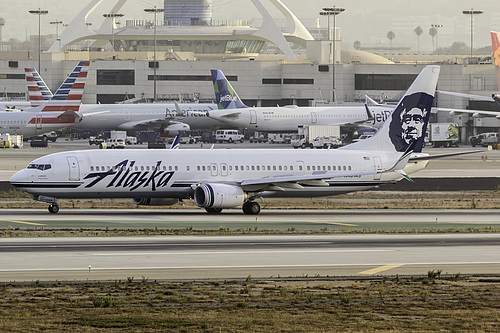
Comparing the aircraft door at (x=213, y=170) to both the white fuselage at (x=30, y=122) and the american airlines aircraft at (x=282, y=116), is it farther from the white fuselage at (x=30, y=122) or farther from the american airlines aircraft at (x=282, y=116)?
the american airlines aircraft at (x=282, y=116)

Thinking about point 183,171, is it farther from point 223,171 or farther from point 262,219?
point 262,219

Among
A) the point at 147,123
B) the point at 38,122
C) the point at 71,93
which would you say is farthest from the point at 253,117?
the point at 38,122

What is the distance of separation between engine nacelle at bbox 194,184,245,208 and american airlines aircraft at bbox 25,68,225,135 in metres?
89.3

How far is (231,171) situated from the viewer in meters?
54.6

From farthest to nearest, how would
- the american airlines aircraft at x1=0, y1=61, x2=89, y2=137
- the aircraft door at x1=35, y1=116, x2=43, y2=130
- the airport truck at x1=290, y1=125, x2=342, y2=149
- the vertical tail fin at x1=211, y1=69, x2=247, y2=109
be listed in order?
1. the vertical tail fin at x1=211, y1=69, x2=247, y2=109
2. the airport truck at x1=290, y1=125, x2=342, y2=149
3. the aircraft door at x1=35, y1=116, x2=43, y2=130
4. the american airlines aircraft at x1=0, y1=61, x2=89, y2=137

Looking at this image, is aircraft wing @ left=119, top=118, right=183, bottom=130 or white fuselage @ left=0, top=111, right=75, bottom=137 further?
aircraft wing @ left=119, top=118, right=183, bottom=130

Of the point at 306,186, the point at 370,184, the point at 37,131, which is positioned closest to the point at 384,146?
the point at 370,184

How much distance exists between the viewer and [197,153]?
5494cm

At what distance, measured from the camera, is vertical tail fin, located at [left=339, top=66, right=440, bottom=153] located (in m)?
59.0

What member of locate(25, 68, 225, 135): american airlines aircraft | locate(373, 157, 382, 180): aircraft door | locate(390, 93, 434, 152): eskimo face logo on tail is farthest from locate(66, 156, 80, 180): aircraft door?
locate(25, 68, 225, 135): american airlines aircraft

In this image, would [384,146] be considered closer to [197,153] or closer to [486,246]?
[197,153]

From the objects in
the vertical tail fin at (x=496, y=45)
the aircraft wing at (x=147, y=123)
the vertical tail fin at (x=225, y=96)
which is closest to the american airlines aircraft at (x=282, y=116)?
the vertical tail fin at (x=225, y=96)

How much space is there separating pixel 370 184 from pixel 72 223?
1972 cm

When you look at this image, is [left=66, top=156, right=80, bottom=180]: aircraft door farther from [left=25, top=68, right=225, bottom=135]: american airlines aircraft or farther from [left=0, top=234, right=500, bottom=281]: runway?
[left=25, top=68, right=225, bottom=135]: american airlines aircraft
